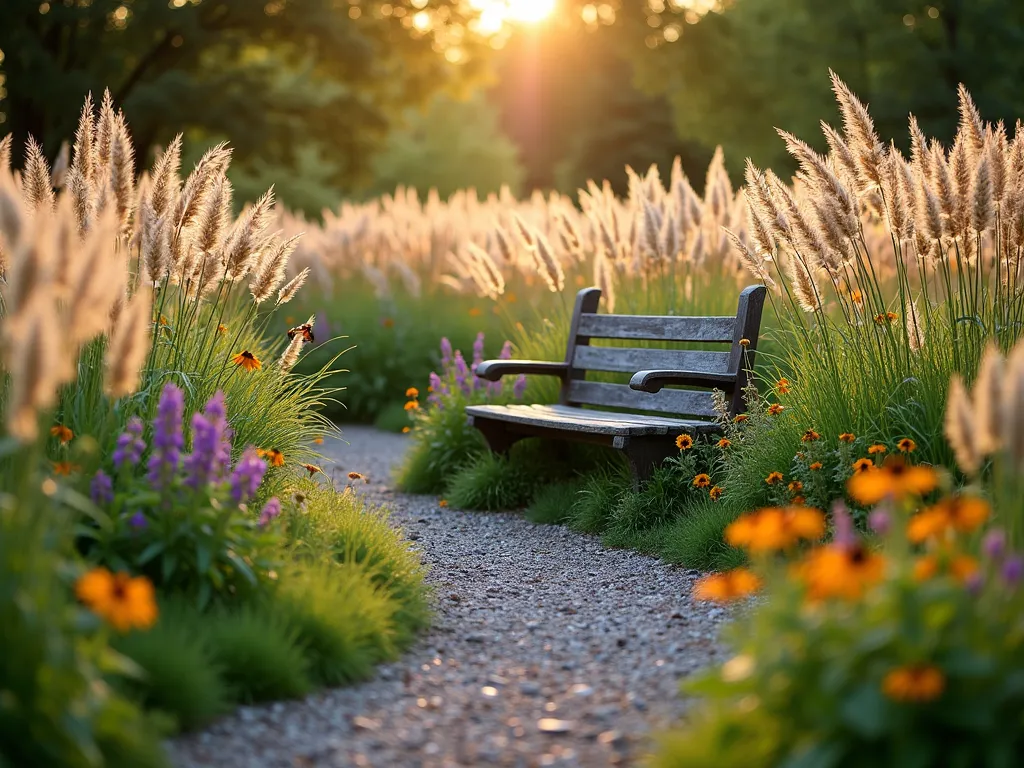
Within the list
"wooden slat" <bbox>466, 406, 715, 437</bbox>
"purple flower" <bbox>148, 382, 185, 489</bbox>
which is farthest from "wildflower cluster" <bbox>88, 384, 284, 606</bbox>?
"wooden slat" <bbox>466, 406, 715, 437</bbox>

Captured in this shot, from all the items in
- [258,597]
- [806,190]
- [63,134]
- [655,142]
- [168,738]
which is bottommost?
[168,738]

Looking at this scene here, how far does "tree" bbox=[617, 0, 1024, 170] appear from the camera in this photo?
17297 mm

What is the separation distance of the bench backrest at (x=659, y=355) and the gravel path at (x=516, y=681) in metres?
1.03

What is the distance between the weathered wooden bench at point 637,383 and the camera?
474cm

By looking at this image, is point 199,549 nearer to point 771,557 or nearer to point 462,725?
point 462,725

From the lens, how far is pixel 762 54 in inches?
864

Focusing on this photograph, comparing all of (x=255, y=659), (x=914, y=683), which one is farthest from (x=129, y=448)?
(x=914, y=683)

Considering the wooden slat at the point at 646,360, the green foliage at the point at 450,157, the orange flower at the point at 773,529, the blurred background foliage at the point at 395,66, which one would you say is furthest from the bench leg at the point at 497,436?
the green foliage at the point at 450,157

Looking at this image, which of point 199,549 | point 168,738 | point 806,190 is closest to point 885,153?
point 806,190

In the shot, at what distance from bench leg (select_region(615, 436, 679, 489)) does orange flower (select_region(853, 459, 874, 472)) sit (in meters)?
1.37

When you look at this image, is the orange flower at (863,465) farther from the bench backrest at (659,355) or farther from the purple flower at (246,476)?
the purple flower at (246,476)

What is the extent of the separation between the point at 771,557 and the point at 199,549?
6.75 ft

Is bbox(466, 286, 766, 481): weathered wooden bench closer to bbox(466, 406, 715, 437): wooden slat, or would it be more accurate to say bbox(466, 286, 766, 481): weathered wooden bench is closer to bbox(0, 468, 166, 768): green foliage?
bbox(466, 406, 715, 437): wooden slat

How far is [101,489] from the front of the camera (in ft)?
9.21
